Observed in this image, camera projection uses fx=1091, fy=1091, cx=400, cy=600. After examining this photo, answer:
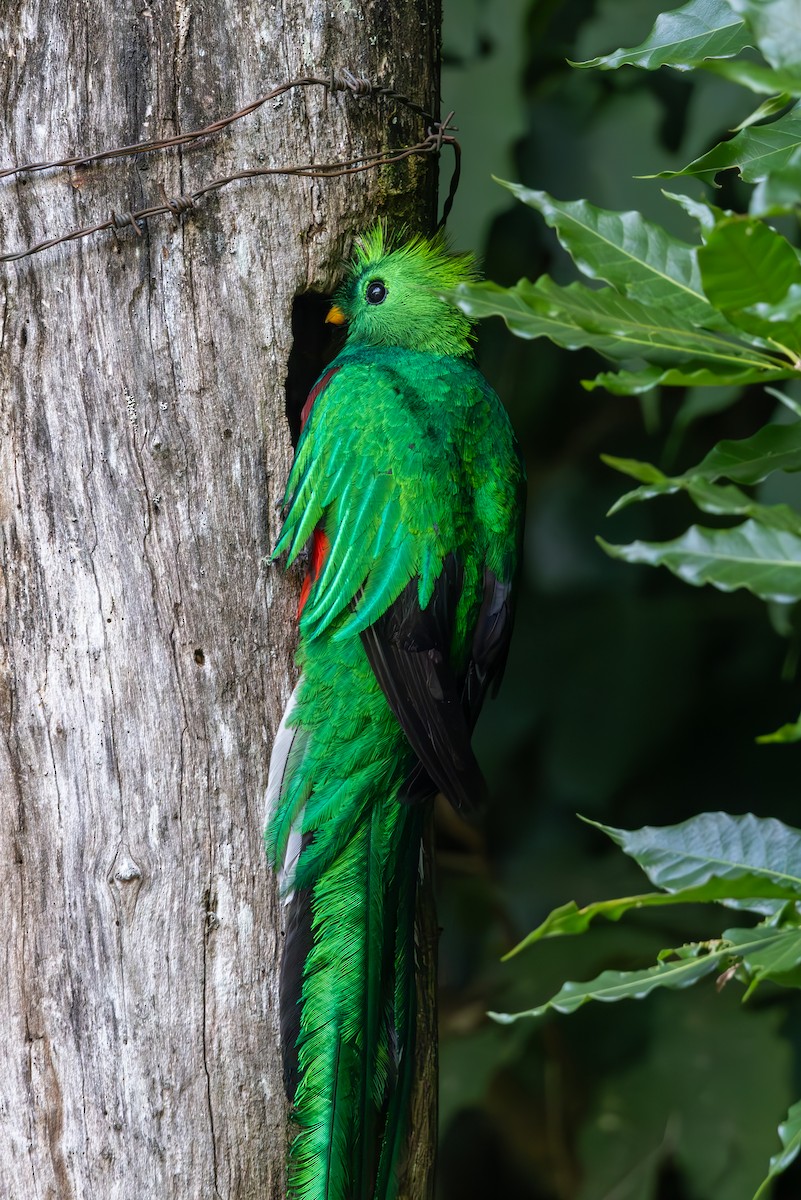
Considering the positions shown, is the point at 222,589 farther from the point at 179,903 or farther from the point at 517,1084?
the point at 517,1084

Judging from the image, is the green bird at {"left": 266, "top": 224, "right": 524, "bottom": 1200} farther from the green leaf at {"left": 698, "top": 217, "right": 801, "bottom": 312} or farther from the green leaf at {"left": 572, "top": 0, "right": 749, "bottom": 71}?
the green leaf at {"left": 698, "top": 217, "right": 801, "bottom": 312}

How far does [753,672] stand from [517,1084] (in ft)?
3.36

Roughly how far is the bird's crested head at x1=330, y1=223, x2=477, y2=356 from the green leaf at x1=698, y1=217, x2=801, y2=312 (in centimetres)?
89

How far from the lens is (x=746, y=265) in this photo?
0.61 m

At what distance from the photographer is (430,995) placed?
1.58m

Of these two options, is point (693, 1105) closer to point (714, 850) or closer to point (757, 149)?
point (714, 850)

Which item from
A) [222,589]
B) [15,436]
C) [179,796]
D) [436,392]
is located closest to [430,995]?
[179,796]

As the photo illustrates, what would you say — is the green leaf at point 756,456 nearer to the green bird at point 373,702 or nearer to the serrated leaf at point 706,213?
the serrated leaf at point 706,213

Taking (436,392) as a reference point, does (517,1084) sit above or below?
below

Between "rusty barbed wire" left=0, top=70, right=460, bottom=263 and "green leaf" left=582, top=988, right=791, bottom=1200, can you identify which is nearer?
"rusty barbed wire" left=0, top=70, right=460, bottom=263

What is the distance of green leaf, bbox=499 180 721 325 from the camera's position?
2.50ft

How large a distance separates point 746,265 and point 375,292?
951 mm

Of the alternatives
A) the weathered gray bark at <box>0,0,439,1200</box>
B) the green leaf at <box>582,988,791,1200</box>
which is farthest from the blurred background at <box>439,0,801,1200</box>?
the weathered gray bark at <box>0,0,439,1200</box>

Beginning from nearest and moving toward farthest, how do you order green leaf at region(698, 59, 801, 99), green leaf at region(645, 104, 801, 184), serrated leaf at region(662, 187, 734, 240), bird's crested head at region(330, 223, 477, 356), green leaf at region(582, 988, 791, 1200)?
green leaf at region(698, 59, 801, 99) < serrated leaf at region(662, 187, 734, 240) < green leaf at region(645, 104, 801, 184) < bird's crested head at region(330, 223, 477, 356) < green leaf at region(582, 988, 791, 1200)
